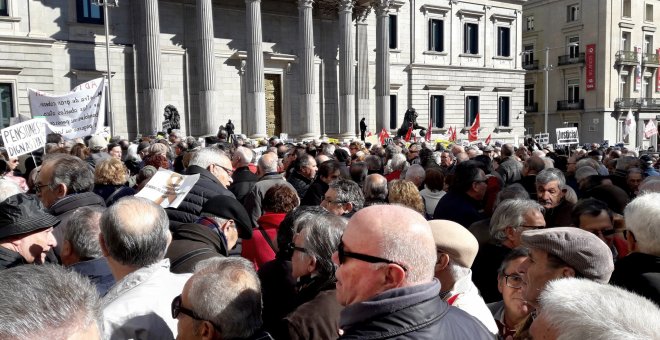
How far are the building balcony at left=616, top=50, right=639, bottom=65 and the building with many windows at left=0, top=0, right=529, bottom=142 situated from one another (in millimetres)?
11347

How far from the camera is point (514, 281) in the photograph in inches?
135

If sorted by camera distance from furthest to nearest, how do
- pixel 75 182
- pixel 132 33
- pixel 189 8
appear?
pixel 189 8 → pixel 132 33 → pixel 75 182

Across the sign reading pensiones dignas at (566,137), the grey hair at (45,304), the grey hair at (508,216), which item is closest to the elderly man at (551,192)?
the grey hair at (508,216)

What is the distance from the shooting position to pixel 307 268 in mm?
3408

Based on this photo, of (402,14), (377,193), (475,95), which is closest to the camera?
(377,193)

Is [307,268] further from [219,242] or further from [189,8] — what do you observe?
[189,8]

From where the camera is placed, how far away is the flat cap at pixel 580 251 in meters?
2.99

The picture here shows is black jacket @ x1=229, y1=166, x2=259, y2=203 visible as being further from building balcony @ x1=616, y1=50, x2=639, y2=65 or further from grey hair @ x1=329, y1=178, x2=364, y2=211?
building balcony @ x1=616, y1=50, x2=639, y2=65

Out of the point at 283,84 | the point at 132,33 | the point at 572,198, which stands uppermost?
the point at 132,33

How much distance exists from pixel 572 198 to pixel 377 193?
2.17 metres

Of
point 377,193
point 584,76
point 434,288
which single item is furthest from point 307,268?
point 584,76

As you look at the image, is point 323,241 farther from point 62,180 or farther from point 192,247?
point 62,180

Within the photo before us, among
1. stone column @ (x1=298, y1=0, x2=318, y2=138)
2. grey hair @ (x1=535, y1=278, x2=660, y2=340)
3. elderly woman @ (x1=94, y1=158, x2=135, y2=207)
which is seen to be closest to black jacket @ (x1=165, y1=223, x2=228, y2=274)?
elderly woman @ (x1=94, y1=158, x2=135, y2=207)

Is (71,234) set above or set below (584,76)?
below
